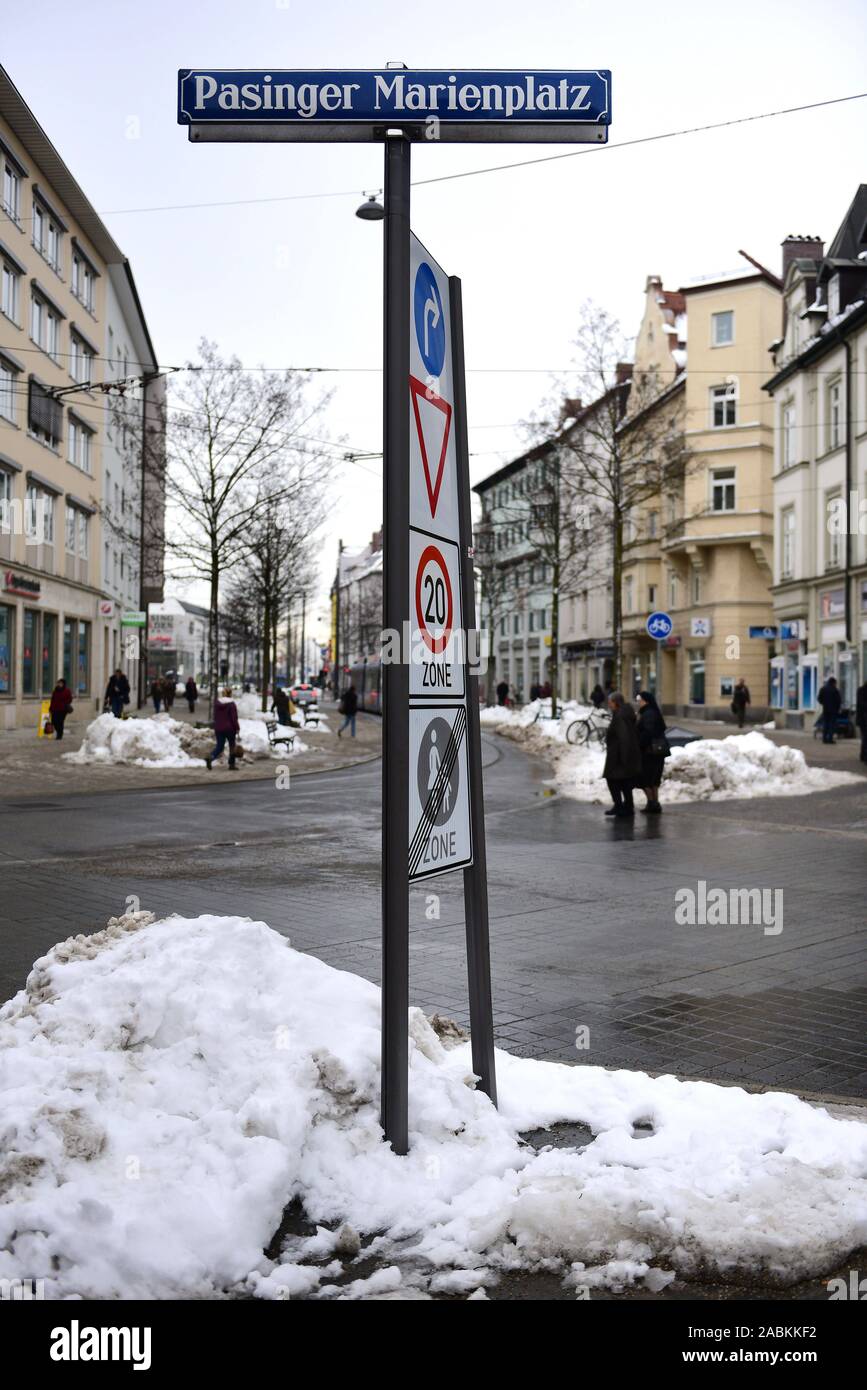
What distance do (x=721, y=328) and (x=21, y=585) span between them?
99.7 ft

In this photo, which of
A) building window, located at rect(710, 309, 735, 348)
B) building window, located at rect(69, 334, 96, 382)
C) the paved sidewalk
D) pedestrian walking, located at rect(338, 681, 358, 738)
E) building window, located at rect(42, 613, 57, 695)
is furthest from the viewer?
building window, located at rect(710, 309, 735, 348)

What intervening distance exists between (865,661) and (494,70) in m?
34.4

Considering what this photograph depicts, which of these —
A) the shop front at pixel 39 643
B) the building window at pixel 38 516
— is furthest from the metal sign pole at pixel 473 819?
the building window at pixel 38 516

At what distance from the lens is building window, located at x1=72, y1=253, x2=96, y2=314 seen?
4478 cm

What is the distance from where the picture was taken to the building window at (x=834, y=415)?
130 feet

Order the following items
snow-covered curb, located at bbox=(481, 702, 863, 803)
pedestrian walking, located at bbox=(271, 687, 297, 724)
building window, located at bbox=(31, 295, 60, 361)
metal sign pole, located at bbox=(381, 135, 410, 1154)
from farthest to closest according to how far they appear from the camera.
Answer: building window, located at bbox=(31, 295, 60, 361)
pedestrian walking, located at bbox=(271, 687, 297, 724)
snow-covered curb, located at bbox=(481, 702, 863, 803)
metal sign pole, located at bbox=(381, 135, 410, 1154)

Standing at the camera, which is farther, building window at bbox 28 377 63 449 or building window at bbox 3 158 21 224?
building window at bbox 28 377 63 449

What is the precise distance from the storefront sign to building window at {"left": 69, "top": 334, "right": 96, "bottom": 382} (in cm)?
996

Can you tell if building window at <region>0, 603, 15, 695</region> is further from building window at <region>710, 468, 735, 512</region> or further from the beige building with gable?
building window at <region>710, 468, 735, 512</region>

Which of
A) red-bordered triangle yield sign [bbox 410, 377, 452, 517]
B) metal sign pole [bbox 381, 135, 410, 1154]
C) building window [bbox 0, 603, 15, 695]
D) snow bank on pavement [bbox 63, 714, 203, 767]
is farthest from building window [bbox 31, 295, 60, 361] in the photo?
metal sign pole [bbox 381, 135, 410, 1154]

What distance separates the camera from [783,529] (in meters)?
44.8

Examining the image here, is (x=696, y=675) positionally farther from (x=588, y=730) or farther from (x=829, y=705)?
(x=588, y=730)

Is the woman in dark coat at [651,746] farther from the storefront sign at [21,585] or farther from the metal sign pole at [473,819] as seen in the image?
the storefront sign at [21,585]
